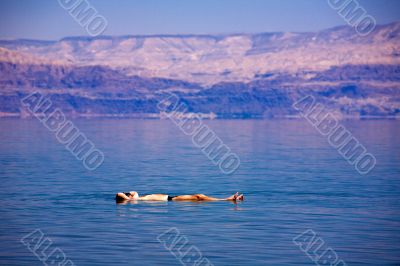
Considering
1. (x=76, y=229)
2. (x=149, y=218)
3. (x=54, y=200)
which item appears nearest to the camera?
(x=76, y=229)

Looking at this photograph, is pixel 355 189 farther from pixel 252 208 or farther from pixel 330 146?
pixel 330 146

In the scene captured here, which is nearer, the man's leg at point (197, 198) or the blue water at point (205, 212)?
the blue water at point (205, 212)

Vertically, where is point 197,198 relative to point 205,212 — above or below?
above

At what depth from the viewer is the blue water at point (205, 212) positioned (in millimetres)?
35938

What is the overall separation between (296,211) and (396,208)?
6.67m

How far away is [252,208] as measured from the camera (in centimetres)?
4931

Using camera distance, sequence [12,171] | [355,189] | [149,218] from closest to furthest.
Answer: [149,218] → [355,189] → [12,171]

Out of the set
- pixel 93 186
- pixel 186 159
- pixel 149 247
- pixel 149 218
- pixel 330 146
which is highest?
pixel 330 146

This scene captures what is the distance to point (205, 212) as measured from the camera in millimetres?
47312

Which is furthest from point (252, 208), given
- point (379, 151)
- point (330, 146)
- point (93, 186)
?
point (330, 146)

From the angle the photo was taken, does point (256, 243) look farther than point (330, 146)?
No

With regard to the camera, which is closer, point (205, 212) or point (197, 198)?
point (205, 212)

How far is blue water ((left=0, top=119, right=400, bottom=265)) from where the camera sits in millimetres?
35938

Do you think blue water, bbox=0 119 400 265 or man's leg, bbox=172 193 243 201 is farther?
man's leg, bbox=172 193 243 201
